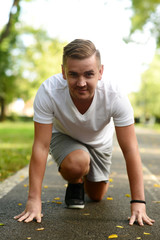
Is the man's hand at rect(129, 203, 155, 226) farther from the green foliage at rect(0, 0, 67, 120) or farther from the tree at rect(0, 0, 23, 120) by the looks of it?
the green foliage at rect(0, 0, 67, 120)

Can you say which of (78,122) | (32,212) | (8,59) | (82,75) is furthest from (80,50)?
(8,59)

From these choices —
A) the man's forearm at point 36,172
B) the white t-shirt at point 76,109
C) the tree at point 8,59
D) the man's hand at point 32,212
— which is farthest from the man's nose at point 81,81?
the tree at point 8,59

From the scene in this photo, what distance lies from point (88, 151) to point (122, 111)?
870mm

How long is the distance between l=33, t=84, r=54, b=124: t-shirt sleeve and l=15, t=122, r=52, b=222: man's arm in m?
0.06

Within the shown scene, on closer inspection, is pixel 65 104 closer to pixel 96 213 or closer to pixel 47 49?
pixel 96 213

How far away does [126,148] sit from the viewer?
11.2ft

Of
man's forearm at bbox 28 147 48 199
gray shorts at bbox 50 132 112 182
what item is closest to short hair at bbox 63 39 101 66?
man's forearm at bbox 28 147 48 199

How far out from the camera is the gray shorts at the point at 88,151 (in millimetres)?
3855

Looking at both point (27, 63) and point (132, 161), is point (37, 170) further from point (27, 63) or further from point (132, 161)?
point (27, 63)

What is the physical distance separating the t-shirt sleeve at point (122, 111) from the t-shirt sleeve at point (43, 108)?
60 centimetres

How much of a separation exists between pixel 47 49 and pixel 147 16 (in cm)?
2949

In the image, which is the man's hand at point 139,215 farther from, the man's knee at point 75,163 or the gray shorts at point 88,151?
the gray shorts at point 88,151

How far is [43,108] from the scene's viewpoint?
340 centimetres

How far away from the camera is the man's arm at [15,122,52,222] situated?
3330 mm
